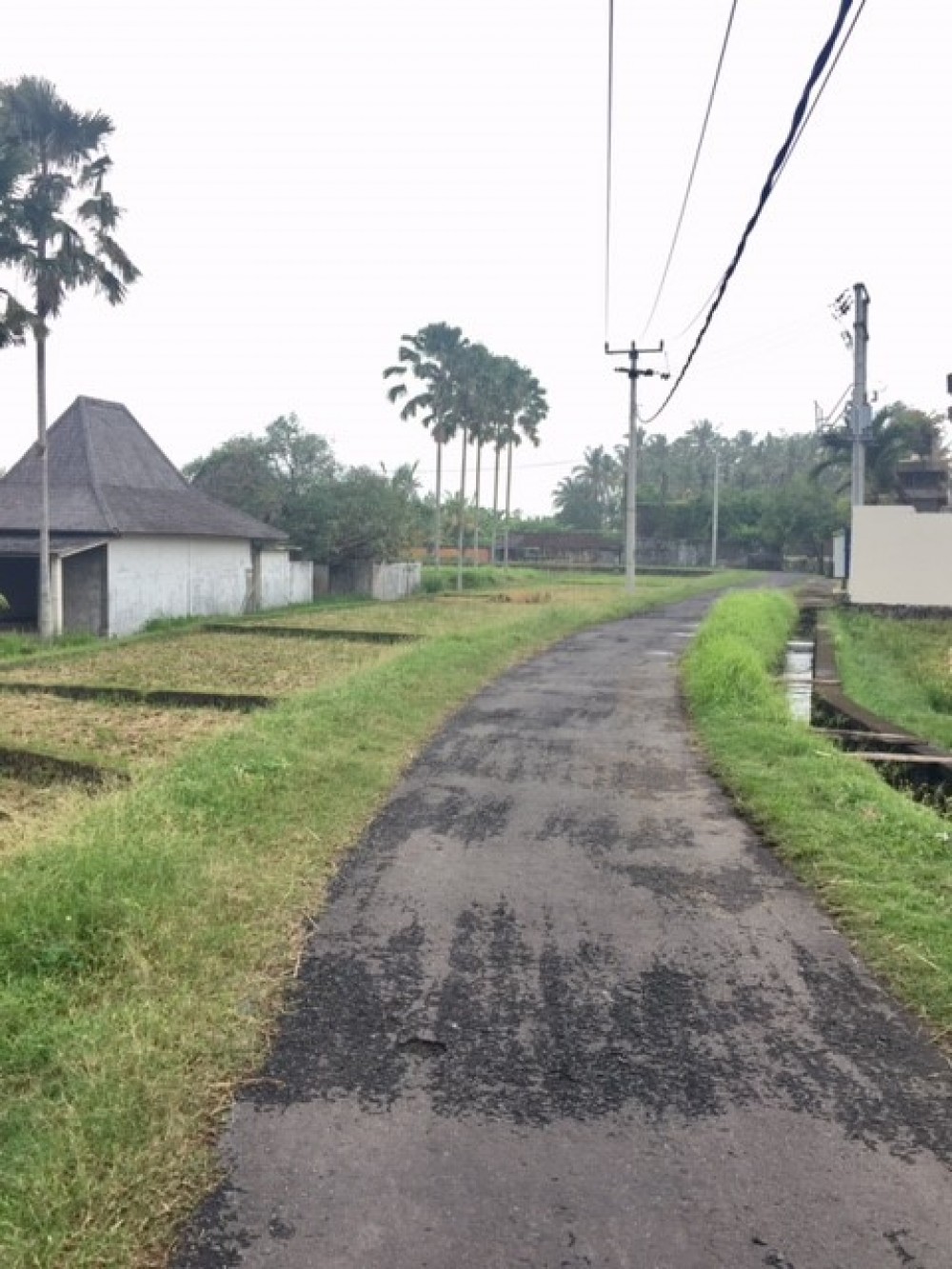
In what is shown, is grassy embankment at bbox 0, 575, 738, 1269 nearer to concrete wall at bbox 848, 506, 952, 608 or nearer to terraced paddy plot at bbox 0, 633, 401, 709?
terraced paddy plot at bbox 0, 633, 401, 709

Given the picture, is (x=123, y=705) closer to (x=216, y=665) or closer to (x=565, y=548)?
(x=216, y=665)

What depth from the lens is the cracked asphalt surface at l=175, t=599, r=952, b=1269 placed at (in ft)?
8.84

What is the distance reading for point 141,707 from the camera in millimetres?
11961

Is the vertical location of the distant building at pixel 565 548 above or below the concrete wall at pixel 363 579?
above

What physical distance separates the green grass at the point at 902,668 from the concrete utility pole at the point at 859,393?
4.16 meters

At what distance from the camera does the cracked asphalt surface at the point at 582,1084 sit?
2.70 m

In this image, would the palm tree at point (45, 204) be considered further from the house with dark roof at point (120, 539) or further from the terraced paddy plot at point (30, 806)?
the terraced paddy plot at point (30, 806)

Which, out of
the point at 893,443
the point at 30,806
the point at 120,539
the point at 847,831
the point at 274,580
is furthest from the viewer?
the point at 893,443

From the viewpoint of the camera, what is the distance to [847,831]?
6.28m

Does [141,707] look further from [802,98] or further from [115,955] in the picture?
[802,98]

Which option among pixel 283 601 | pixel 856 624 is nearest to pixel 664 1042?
pixel 856 624

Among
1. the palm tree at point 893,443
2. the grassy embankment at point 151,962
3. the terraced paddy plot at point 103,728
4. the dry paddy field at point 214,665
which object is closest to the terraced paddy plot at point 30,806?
the grassy embankment at point 151,962

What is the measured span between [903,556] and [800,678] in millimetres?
2530

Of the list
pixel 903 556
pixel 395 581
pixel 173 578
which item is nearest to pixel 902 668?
pixel 903 556
